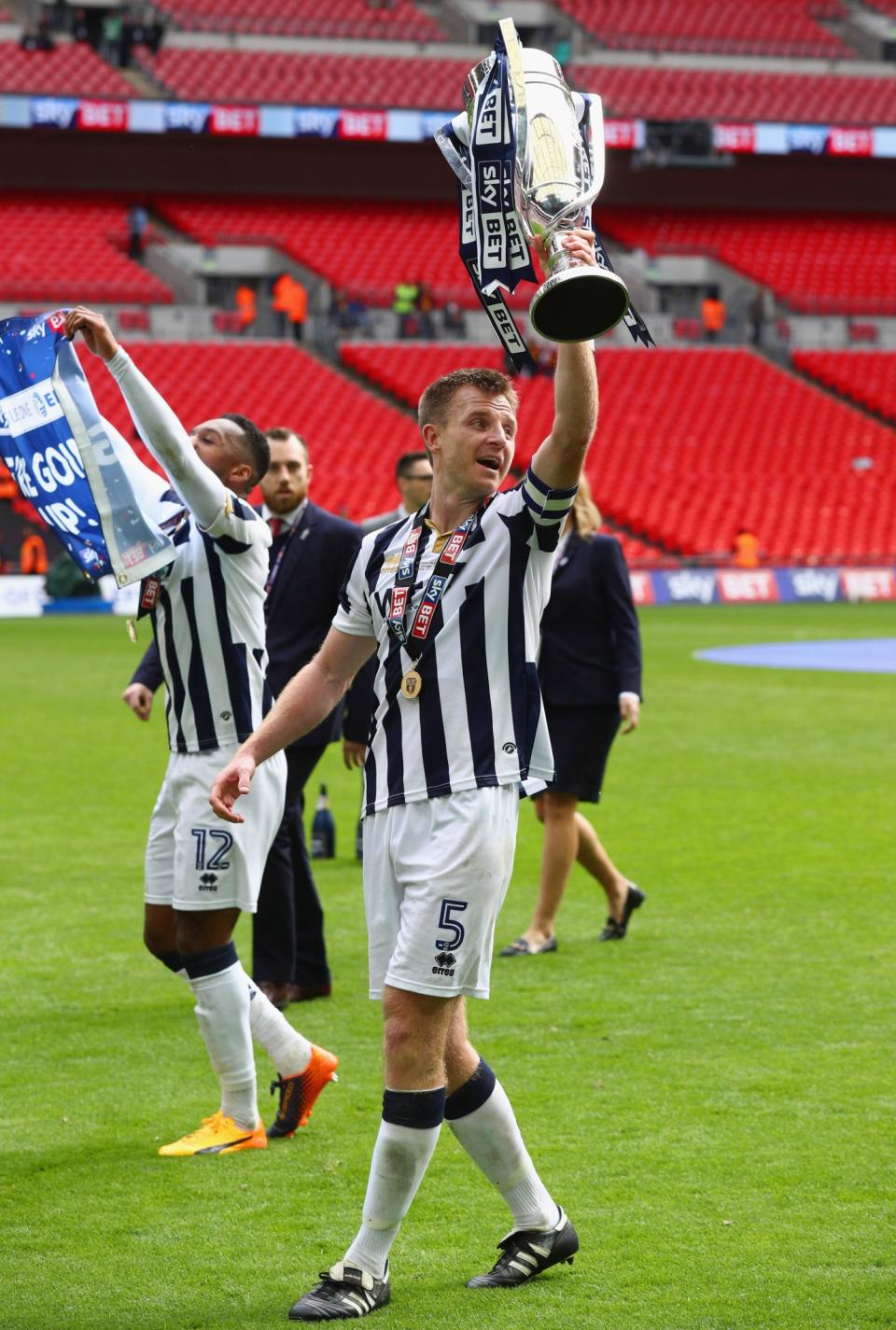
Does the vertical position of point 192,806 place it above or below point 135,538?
below

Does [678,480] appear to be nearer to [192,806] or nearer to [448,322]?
[448,322]

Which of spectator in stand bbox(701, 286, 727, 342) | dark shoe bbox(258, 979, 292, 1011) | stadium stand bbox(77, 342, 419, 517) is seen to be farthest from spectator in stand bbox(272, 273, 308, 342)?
dark shoe bbox(258, 979, 292, 1011)

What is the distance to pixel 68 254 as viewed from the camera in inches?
1550

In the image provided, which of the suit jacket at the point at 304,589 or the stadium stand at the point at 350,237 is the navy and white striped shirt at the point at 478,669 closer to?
the suit jacket at the point at 304,589

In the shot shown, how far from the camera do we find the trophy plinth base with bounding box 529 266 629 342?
3.24 metres

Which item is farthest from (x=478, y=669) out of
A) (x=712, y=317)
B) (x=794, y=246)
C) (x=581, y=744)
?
(x=794, y=246)

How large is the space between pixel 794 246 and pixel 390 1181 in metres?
45.0

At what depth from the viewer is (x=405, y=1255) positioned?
425 centimetres

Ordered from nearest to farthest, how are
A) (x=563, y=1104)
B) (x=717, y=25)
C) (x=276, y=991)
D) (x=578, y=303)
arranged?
(x=578, y=303) < (x=563, y=1104) < (x=276, y=991) < (x=717, y=25)

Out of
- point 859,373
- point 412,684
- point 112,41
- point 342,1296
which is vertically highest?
point 112,41

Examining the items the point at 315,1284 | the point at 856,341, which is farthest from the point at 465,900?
the point at 856,341

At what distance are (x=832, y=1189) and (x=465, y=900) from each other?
1.53m

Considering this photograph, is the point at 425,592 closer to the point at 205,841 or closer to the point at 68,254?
the point at 205,841

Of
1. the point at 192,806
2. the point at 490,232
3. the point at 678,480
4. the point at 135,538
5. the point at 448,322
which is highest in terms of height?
the point at 490,232
